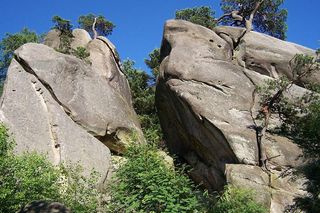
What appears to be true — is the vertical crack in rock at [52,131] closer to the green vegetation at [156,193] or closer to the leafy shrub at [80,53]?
the green vegetation at [156,193]

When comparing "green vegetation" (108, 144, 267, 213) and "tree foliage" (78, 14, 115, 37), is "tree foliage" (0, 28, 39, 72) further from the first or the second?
"green vegetation" (108, 144, 267, 213)

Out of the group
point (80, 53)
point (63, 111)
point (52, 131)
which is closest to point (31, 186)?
point (52, 131)

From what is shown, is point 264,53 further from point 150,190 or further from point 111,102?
point 150,190

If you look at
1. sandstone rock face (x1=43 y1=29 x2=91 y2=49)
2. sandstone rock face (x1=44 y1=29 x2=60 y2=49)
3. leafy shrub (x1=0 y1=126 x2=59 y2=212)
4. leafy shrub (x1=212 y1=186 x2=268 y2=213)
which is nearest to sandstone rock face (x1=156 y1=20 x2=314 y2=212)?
leafy shrub (x1=212 y1=186 x2=268 y2=213)

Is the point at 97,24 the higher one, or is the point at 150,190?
the point at 97,24

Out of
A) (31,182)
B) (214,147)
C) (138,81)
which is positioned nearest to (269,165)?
(214,147)

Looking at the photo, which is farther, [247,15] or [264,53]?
[247,15]

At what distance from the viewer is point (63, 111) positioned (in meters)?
20.2

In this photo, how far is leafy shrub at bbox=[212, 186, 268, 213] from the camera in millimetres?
13273

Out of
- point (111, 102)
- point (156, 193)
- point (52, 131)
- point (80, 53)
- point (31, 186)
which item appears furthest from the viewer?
point (80, 53)

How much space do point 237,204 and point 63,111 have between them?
32.3 ft

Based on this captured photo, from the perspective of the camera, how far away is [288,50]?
1024 inches

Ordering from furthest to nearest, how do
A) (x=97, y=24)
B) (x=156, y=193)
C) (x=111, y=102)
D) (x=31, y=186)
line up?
1. (x=97, y=24)
2. (x=111, y=102)
3. (x=31, y=186)
4. (x=156, y=193)

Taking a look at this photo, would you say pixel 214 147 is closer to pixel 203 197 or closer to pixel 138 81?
pixel 203 197
